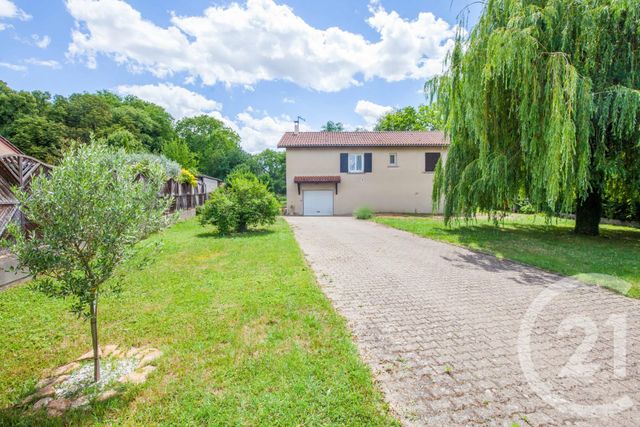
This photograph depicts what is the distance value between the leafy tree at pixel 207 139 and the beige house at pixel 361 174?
972 inches

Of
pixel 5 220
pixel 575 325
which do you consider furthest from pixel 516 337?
pixel 5 220

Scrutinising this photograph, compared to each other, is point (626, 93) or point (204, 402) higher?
point (626, 93)

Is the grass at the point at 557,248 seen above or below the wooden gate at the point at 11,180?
below

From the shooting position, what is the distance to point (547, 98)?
7230 mm

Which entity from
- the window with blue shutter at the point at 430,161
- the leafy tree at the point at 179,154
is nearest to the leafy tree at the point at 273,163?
the leafy tree at the point at 179,154

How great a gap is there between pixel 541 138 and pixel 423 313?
6.10m

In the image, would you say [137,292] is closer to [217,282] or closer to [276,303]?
[217,282]

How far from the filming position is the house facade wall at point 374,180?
20438mm

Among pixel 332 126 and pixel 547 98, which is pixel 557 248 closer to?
pixel 547 98

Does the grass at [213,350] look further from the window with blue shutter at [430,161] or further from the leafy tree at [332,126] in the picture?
the leafy tree at [332,126]

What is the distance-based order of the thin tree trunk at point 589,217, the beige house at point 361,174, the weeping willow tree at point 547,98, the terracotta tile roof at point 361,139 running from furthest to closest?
the beige house at point 361,174 → the terracotta tile roof at point 361,139 → the thin tree trunk at point 589,217 → the weeping willow tree at point 547,98

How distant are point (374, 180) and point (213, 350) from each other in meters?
18.6

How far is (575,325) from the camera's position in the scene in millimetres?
3621

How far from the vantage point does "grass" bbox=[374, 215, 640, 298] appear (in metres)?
5.98
